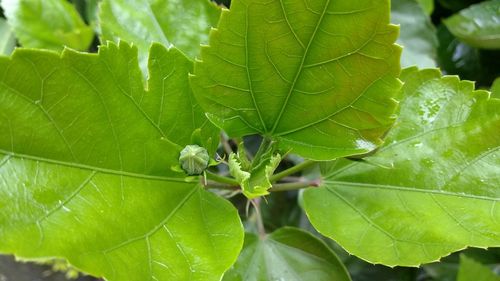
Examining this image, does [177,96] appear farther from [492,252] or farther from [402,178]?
[492,252]

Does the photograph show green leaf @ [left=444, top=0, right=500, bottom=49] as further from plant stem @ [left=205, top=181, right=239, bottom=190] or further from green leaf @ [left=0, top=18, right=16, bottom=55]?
green leaf @ [left=0, top=18, right=16, bottom=55]

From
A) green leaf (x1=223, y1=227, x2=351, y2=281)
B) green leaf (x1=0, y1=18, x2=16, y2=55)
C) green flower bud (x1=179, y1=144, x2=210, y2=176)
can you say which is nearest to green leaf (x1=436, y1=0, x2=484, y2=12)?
green leaf (x1=223, y1=227, x2=351, y2=281)

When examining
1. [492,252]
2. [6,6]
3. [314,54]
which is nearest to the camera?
[314,54]

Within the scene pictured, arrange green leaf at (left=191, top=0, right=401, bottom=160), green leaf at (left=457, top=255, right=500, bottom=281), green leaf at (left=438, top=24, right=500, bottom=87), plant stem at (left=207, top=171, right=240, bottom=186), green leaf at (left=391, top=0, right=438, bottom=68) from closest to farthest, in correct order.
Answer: green leaf at (left=191, top=0, right=401, bottom=160), plant stem at (left=207, top=171, right=240, bottom=186), green leaf at (left=457, top=255, right=500, bottom=281), green leaf at (left=391, top=0, right=438, bottom=68), green leaf at (left=438, top=24, right=500, bottom=87)

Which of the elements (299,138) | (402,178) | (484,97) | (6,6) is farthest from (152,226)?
(6,6)

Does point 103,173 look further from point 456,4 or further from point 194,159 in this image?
point 456,4

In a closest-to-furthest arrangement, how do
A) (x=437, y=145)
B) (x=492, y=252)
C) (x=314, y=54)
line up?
(x=314, y=54), (x=437, y=145), (x=492, y=252)

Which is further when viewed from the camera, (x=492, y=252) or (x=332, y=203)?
(x=492, y=252)
